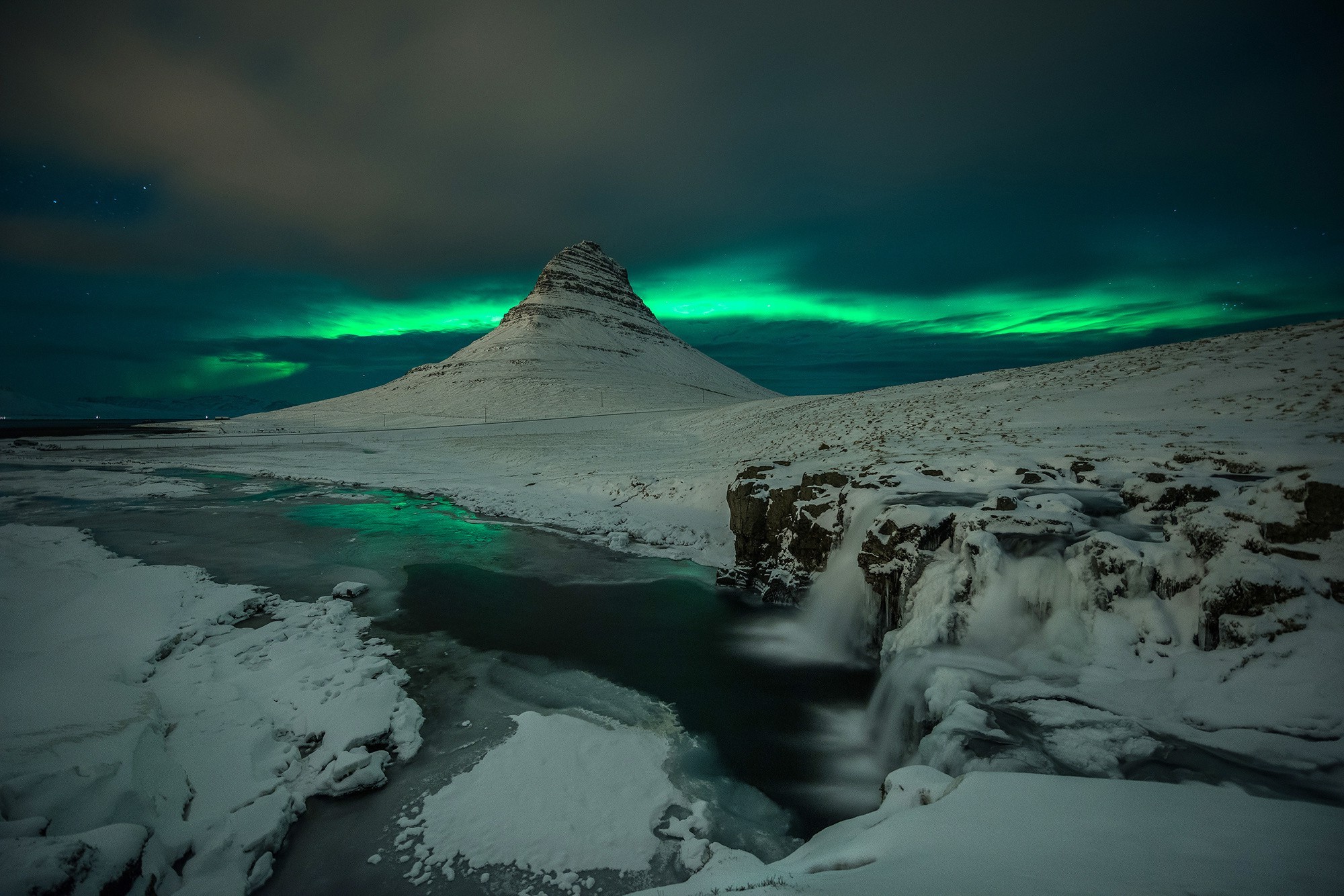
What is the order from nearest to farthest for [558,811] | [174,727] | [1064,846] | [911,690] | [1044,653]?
1. [1064,846]
2. [558,811]
3. [174,727]
4. [1044,653]
5. [911,690]

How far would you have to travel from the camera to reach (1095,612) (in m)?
6.91

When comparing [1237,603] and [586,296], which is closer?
[1237,603]

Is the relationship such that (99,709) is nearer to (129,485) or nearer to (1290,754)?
(1290,754)

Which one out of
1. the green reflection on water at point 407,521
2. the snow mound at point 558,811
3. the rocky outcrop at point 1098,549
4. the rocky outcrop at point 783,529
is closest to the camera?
the snow mound at point 558,811

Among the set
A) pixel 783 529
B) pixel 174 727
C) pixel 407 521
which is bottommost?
pixel 174 727

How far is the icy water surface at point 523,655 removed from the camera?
5.58 m

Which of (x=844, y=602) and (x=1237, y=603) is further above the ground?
(x=1237, y=603)

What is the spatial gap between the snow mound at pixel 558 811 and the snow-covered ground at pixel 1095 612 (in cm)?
95

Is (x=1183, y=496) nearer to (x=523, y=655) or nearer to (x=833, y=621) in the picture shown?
(x=833, y=621)

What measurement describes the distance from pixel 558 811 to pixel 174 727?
5.13 metres

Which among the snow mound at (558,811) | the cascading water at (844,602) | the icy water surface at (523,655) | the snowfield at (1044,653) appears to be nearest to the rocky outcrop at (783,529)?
the snowfield at (1044,653)

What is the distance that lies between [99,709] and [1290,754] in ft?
40.5

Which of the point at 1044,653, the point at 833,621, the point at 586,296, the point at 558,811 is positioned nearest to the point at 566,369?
the point at 586,296

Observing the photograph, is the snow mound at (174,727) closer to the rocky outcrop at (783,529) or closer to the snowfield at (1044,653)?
the snowfield at (1044,653)
